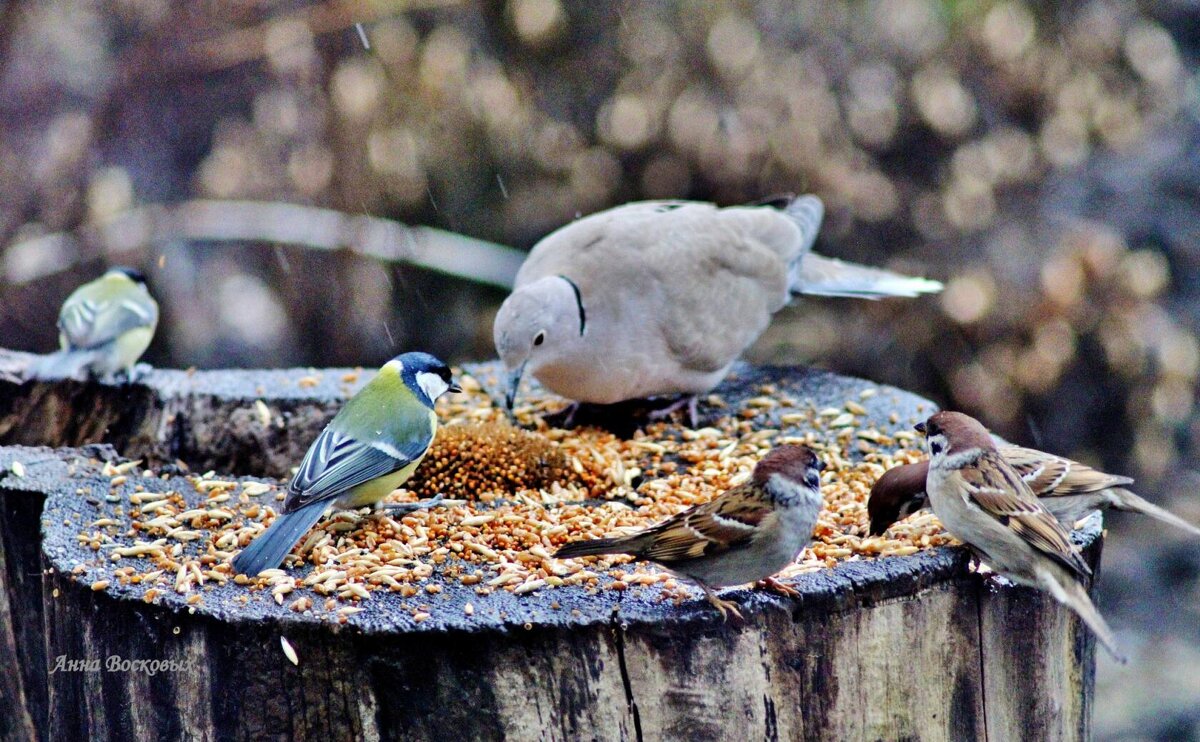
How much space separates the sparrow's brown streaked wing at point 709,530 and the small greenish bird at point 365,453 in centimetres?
96

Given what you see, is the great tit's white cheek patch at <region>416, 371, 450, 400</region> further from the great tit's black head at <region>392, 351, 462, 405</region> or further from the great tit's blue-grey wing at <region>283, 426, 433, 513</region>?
the great tit's blue-grey wing at <region>283, 426, 433, 513</region>

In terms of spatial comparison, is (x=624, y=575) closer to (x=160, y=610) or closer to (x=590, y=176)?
(x=160, y=610)

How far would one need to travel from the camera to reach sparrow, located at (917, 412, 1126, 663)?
9.92 feet

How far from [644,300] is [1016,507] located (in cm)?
203

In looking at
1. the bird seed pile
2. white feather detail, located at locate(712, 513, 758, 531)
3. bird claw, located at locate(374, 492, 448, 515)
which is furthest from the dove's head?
white feather detail, located at locate(712, 513, 758, 531)

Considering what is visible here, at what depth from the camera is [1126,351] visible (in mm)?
6961

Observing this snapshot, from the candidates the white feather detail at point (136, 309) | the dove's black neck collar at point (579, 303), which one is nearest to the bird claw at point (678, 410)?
the dove's black neck collar at point (579, 303)

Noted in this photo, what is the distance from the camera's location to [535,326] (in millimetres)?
4477

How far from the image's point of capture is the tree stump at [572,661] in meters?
2.88

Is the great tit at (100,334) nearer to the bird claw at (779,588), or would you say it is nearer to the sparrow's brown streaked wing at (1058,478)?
the bird claw at (779,588)

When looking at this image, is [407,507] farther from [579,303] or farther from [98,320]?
[98,320]

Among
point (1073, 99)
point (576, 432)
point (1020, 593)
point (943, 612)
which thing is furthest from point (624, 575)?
point (1073, 99)

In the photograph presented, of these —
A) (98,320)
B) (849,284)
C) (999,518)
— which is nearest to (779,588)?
(999,518)

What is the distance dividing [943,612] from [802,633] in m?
0.41
